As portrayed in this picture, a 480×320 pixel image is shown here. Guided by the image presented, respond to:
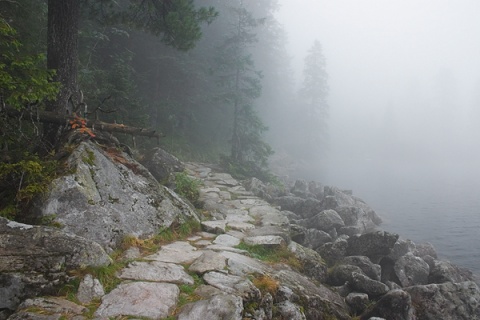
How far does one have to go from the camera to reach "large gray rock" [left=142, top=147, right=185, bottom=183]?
29.5 feet

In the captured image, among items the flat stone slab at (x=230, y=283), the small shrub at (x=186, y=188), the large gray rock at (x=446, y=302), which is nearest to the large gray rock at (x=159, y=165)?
the small shrub at (x=186, y=188)

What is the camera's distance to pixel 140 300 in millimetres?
3150

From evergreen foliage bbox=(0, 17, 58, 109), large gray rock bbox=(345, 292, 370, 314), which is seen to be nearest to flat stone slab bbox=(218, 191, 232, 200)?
large gray rock bbox=(345, 292, 370, 314)

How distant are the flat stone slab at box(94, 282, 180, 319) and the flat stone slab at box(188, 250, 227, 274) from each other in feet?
1.76

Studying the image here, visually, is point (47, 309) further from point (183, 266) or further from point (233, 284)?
point (233, 284)

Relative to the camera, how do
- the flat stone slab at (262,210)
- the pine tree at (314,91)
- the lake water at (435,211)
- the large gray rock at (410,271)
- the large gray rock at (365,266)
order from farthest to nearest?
the pine tree at (314,91), the lake water at (435,211), the flat stone slab at (262,210), the large gray rock at (410,271), the large gray rock at (365,266)

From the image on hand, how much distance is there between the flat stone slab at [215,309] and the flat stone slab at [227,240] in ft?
7.13

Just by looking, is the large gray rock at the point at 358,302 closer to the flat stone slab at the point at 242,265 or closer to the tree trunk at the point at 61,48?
the flat stone slab at the point at 242,265

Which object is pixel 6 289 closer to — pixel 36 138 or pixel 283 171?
pixel 36 138

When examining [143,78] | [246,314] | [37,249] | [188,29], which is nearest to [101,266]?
[37,249]

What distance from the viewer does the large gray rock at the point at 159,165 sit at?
8.98 m

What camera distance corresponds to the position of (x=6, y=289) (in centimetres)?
274

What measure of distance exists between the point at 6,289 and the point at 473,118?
10891 cm

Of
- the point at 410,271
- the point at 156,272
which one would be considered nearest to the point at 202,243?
the point at 156,272
